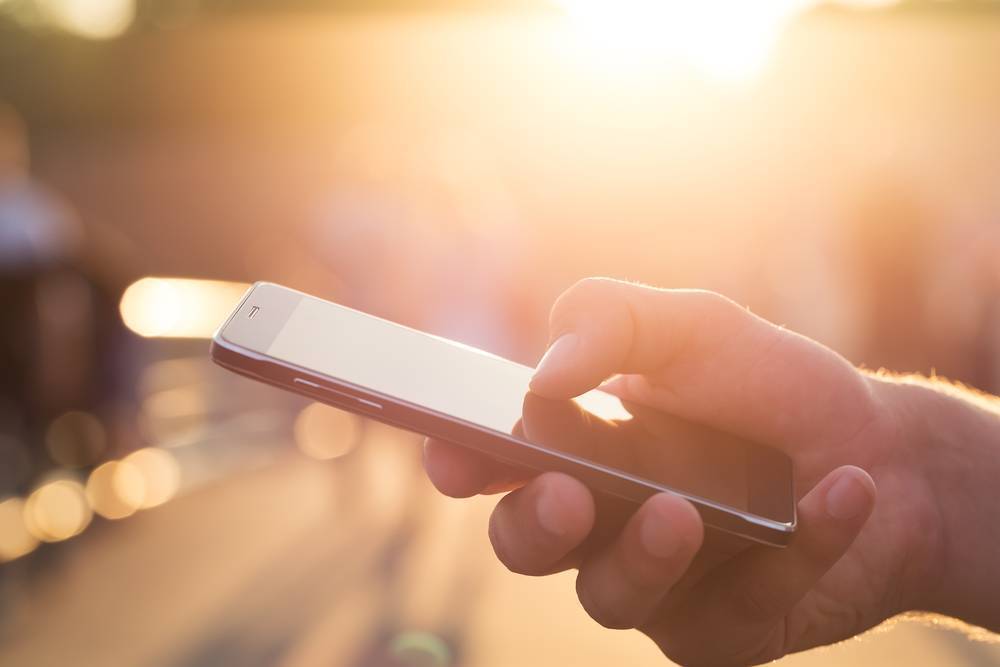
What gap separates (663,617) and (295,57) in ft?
164

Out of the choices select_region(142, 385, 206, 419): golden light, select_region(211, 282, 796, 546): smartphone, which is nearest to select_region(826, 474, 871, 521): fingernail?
select_region(211, 282, 796, 546): smartphone

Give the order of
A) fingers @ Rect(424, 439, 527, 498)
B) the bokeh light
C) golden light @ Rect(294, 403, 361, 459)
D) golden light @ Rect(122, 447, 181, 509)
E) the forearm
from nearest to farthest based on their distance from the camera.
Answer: fingers @ Rect(424, 439, 527, 498)
the forearm
the bokeh light
golden light @ Rect(122, 447, 181, 509)
golden light @ Rect(294, 403, 361, 459)

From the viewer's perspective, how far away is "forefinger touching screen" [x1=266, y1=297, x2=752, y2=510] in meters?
2.40

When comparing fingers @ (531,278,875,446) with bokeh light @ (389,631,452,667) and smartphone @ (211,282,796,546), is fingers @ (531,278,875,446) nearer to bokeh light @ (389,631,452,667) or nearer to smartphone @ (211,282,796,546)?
smartphone @ (211,282,796,546)

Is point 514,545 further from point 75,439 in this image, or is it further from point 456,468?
point 75,439

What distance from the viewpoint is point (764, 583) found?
7.80ft

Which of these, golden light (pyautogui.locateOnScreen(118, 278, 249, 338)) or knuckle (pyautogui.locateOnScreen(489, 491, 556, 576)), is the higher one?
knuckle (pyautogui.locateOnScreen(489, 491, 556, 576))

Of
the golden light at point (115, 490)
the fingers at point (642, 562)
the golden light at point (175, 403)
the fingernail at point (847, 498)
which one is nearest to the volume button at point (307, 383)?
the fingers at point (642, 562)

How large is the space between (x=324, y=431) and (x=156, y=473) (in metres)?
2.39

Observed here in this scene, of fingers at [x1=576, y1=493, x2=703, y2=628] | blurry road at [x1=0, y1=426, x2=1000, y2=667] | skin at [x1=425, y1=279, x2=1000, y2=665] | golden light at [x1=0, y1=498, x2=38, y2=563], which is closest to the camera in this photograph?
fingers at [x1=576, y1=493, x2=703, y2=628]

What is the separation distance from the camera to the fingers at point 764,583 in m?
2.26

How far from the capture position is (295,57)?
1941 inches

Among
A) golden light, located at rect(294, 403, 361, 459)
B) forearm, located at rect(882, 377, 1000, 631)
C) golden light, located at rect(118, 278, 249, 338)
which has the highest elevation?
forearm, located at rect(882, 377, 1000, 631)

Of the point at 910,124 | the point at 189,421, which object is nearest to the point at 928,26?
the point at 910,124
